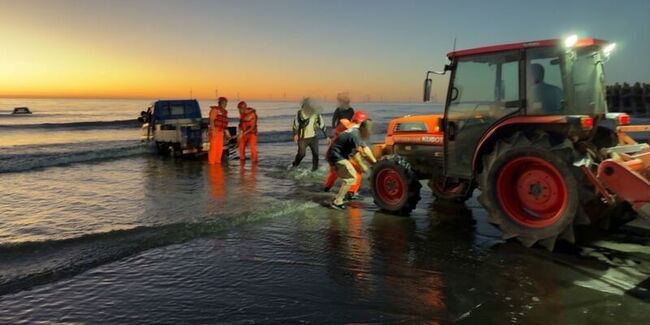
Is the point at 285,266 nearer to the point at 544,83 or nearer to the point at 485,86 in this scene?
the point at 485,86

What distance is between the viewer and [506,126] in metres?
6.30

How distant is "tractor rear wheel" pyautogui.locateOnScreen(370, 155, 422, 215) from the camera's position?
7.70 m

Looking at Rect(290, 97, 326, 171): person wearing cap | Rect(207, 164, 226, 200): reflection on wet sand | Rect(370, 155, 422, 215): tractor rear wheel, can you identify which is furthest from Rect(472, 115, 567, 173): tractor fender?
Rect(290, 97, 326, 171): person wearing cap

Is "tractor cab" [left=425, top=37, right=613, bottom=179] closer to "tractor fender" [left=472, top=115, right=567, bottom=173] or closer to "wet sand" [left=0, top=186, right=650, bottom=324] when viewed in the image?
"tractor fender" [left=472, top=115, right=567, bottom=173]

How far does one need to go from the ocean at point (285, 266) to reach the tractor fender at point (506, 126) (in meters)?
1.10

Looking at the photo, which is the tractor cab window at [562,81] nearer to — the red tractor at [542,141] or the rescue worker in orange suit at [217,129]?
the red tractor at [542,141]

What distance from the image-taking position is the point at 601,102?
6.37 metres

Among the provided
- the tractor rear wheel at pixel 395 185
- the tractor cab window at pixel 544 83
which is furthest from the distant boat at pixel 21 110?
the tractor cab window at pixel 544 83

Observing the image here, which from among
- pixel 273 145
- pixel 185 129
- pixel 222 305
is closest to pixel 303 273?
pixel 222 305

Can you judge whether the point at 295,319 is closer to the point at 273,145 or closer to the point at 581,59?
the point at 581,59

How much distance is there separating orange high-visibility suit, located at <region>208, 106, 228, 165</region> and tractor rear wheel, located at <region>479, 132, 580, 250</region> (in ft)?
33.9

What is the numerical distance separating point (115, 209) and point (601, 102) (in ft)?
24.1

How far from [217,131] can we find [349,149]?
7.78 meters

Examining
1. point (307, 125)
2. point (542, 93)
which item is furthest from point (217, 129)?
point (542, 93)
